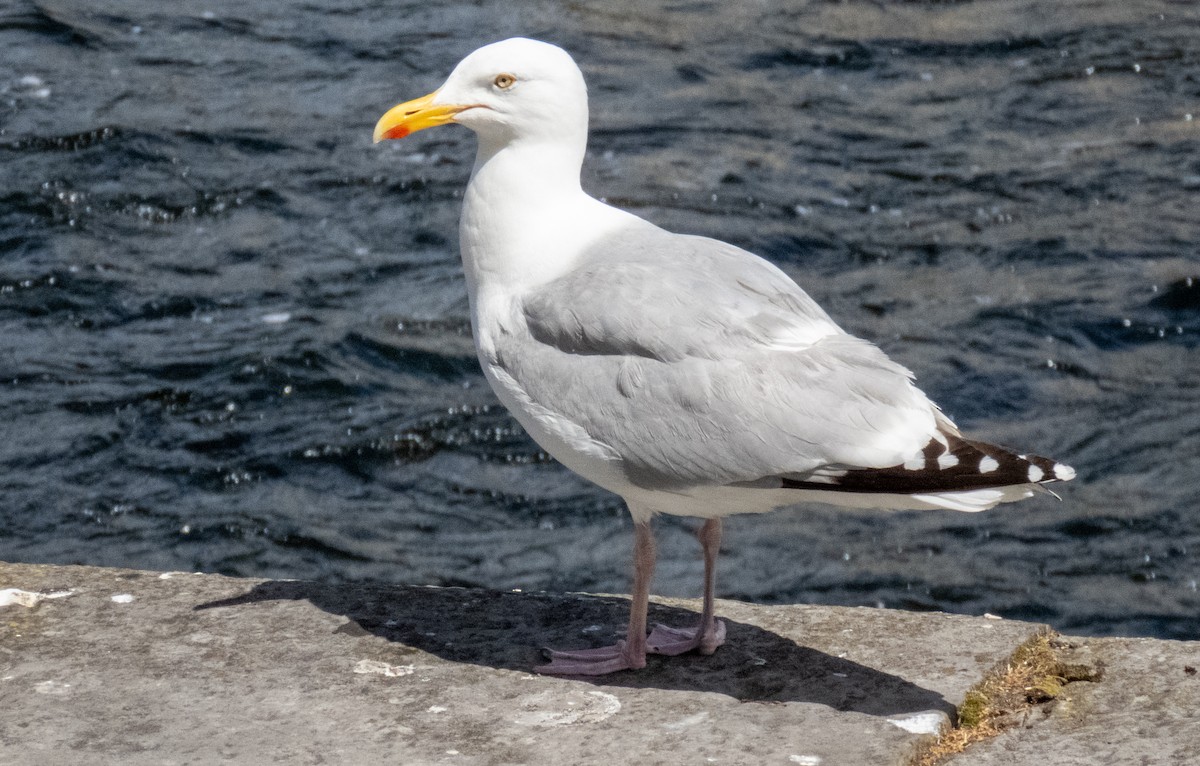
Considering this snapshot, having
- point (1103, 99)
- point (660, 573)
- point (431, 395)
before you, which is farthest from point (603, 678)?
point (1103, 99)

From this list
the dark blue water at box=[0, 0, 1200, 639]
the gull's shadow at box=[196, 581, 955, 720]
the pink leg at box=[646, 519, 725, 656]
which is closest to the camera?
the gull's shadow at box=[196, 581, 955, 720]

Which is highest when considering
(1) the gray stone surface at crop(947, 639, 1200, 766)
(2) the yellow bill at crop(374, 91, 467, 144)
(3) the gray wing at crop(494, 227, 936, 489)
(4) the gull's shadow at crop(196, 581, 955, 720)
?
(2) the yellow bill at crop(374, 91, 467, 144)

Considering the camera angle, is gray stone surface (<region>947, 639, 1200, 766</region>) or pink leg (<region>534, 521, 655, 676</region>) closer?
gray stone surface (<region>947, 639, 1200, 766</region>)

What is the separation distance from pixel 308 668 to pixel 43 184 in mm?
5867

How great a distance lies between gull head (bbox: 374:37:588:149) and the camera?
4.18 meters

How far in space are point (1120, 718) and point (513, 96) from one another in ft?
7.12

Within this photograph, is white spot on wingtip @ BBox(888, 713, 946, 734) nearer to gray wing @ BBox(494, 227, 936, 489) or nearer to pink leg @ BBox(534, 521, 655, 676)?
gray wing @ BBox(494, 227, 936, 489)

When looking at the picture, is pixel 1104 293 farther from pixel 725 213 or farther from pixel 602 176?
pixel 602 176

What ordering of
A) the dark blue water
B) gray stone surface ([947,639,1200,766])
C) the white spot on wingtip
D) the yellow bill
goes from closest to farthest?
1. gray stone surface ([947,639,1200,766])
2. the white spot on wingtip
3. the yellow bill
4. the dark blue water

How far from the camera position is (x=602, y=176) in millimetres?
9453

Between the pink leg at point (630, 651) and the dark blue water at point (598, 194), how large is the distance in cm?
227

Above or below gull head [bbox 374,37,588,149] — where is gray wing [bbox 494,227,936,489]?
below

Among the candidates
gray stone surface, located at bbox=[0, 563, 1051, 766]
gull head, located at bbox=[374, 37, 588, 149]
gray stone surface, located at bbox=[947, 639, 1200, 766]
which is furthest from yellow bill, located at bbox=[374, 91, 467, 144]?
gray stone surface, located at bbox=[947, 639, 1200, 766]

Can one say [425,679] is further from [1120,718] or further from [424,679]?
[1120,718]
